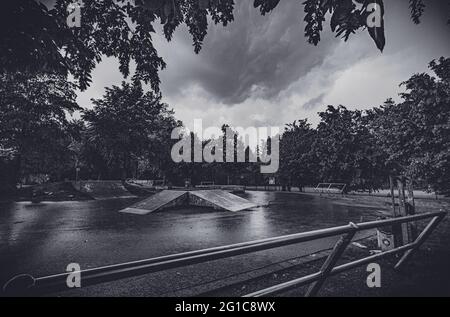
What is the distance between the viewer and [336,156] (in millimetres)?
24938

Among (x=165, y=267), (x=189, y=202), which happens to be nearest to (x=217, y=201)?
(x=189, y=202)

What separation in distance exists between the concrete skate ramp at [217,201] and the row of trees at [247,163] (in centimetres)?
819

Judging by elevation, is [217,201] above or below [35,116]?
below

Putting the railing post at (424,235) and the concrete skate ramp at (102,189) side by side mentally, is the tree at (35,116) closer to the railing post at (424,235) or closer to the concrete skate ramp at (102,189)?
the concrete skate ramp at (102,189)

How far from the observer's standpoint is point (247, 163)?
47.1 metres

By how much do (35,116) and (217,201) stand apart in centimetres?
1943

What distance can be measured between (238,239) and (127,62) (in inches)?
205

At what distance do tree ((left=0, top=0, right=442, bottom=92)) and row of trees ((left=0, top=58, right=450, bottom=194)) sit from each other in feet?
2.38

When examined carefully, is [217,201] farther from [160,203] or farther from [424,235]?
[424,235]

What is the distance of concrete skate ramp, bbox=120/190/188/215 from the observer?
13.2m

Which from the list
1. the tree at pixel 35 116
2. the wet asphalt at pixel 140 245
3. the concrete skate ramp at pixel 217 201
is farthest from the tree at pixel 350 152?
the tree at pixel 35 116

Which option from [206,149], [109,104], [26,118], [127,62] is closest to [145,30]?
[127,62]
